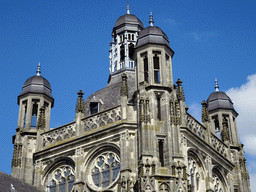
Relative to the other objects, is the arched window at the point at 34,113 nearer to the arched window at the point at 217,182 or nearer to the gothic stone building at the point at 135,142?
the gothic stone building at the point at 135,142

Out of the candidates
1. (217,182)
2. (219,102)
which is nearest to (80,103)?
(217,182)

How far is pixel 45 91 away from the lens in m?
37.3

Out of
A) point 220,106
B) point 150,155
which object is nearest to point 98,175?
point 150,155

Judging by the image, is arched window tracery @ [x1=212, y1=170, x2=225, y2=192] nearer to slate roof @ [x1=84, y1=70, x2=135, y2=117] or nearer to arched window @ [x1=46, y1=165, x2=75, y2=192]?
slate roof @ [x1=84, y1=70, x2=135, y2=117]

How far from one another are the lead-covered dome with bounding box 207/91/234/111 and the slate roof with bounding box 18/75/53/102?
34.1ft

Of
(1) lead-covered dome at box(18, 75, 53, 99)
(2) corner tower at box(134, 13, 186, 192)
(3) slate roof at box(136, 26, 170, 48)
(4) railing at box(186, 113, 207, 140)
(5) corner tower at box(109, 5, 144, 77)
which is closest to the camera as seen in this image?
(2) corner tower at box(134, 13, 186, 192)

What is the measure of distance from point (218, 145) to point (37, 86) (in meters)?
11.5

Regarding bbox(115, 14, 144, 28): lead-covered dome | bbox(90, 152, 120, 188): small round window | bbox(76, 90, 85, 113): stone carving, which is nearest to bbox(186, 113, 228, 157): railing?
bbox(90, 152, 120, 188): small round window

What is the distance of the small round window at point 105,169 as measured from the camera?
103 feet

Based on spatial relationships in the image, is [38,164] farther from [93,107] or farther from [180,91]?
[180,91]

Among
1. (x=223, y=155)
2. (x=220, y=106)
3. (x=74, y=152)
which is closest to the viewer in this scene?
(x=74, y=152)

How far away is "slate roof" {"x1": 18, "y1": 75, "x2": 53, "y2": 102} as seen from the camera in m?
37.1

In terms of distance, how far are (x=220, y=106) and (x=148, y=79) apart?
9.12 m

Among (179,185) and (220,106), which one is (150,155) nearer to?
(179,185)
